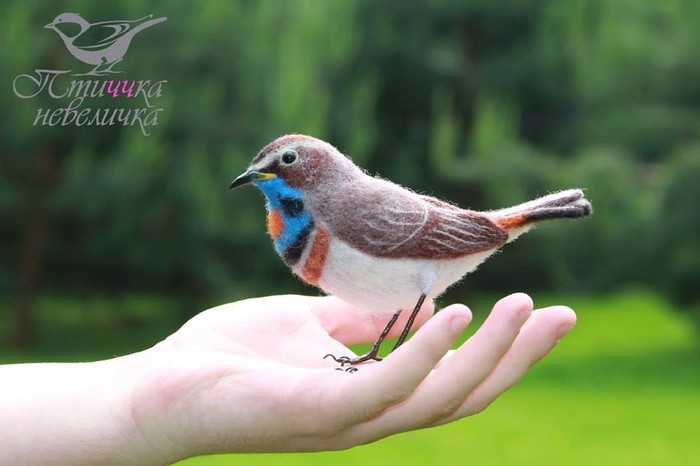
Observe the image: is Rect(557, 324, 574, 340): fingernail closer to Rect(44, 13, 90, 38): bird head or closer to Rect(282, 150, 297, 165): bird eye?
Rect(282, 150, 297, 165): bird eye

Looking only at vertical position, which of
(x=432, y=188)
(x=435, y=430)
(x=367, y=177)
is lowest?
(x=435, y=430)

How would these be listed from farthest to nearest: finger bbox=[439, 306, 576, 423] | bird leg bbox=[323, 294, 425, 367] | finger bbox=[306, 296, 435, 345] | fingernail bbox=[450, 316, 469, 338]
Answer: finger bbox=[306, 296, 435, 345], bird leg bbox=[323, 294, 425, 367], finger bbox=[439, 306, 576, 423], fingernail bbox=[450, 316, 469, 338]

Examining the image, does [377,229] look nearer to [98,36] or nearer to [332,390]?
[332,390]

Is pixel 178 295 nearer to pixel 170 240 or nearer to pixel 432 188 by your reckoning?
pixel 170 240

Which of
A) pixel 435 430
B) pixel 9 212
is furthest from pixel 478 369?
pixel 9 212

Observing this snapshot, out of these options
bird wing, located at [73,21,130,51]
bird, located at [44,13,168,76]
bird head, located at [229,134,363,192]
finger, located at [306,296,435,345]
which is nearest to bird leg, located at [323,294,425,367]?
finger, located at [306,296,435,345]

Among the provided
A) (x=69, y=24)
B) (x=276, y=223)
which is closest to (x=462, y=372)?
(x=276, y=223)
